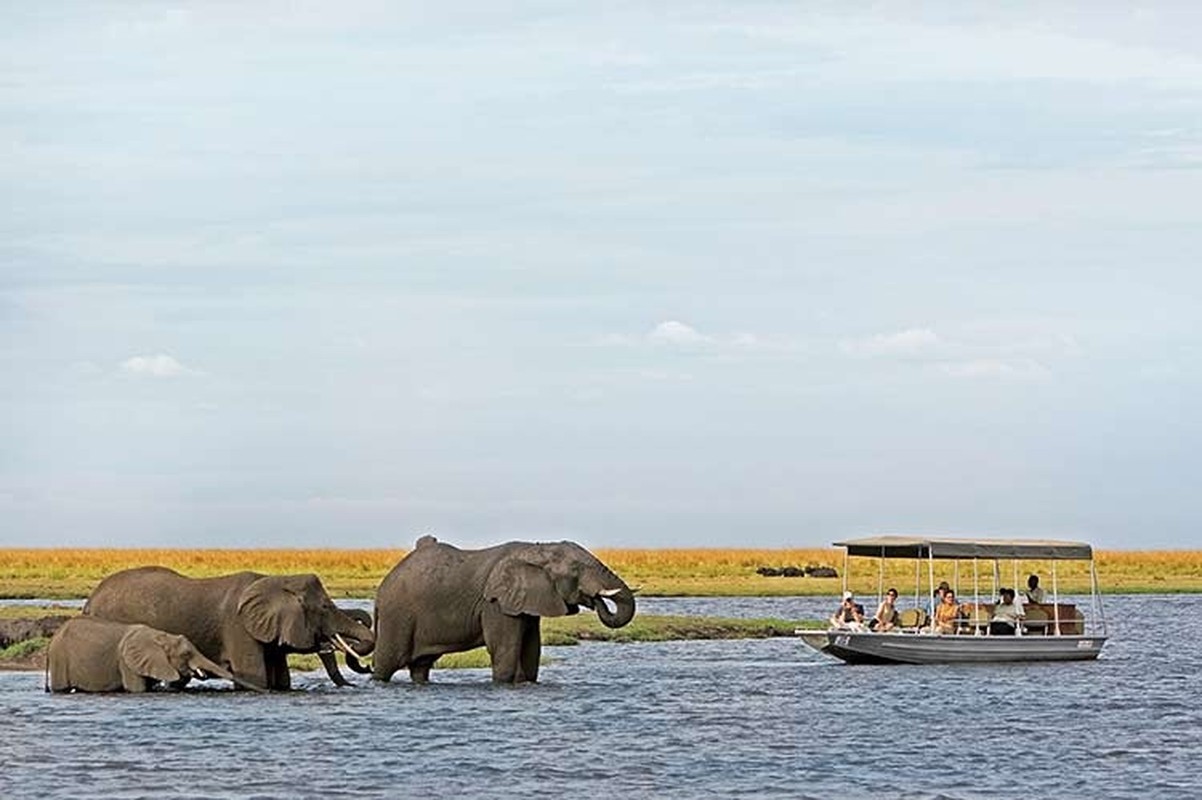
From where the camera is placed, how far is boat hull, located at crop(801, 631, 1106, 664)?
153 ft

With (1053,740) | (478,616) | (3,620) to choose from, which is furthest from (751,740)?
(3,620)

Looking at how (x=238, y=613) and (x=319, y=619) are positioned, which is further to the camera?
(x=319, y=619)

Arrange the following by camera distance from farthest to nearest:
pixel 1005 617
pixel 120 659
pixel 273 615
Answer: pixel 1005 617 < pixel 273 615 < pixel 120 659

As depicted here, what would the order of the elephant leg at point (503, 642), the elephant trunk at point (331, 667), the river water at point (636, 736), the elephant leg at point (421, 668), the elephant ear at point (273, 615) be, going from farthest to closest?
the elephant leg at point (421, 668) → the elephant trunk at point (331, 667) → the elephant leg at point (503, 642) → the elephant ear at point (273, 615) → the river water at point (636, 736)

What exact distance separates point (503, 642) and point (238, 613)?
188 inches

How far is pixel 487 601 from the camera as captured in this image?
3903 centimetres

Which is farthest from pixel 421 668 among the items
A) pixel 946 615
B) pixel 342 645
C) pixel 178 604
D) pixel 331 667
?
pixel 946 615

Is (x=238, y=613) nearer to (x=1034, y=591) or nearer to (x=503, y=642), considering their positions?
(x=503, y=642)

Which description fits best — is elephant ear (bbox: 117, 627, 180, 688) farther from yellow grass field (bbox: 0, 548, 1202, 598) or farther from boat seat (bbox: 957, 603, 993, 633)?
yellow grass field (bbox: 0, 548, 1202, 598)

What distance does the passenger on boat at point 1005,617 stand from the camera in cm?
4803

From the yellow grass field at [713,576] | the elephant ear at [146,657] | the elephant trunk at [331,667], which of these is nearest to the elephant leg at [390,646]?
the elephant trunk at [331,667]

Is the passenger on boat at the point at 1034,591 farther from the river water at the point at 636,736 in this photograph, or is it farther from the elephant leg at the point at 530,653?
the elephant leg at the point at 530,653

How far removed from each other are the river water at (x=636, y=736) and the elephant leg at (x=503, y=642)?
0.50 meters

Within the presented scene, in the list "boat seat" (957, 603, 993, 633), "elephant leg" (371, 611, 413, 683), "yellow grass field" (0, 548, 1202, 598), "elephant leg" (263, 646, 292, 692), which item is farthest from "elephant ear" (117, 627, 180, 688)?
"yellow grass field" (0, 548, 1202, 598)
